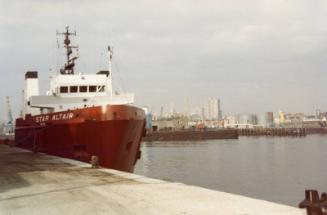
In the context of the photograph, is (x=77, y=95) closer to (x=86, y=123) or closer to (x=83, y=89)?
(x=83, y=89)

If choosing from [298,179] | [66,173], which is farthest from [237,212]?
[298,179]

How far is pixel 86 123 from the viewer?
Result: 20.9m

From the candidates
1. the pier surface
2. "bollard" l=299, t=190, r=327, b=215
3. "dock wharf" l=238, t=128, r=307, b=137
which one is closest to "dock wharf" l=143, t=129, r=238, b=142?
"dock wharf" l=238, t=128, r=307, b=137

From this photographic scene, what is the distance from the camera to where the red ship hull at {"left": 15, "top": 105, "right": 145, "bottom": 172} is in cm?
2072

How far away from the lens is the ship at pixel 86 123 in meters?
20.8

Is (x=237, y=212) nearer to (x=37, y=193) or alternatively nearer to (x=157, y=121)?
(x=37, y=193)

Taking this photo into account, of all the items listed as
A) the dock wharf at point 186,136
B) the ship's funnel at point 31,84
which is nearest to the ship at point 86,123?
the ship's funnel at point 31,84

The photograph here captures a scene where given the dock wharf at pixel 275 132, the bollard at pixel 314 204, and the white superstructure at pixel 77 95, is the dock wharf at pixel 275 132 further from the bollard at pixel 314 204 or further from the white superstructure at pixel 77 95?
the bollard at pixel 314 204

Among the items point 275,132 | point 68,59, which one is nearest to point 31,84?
point 68,59

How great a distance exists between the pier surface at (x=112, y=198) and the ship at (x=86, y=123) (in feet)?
18.7

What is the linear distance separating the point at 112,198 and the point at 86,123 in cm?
1120

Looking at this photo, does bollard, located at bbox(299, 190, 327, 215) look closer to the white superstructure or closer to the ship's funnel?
the white superstructure

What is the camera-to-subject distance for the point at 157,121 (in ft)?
649

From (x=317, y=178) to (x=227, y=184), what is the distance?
25.0 ft
